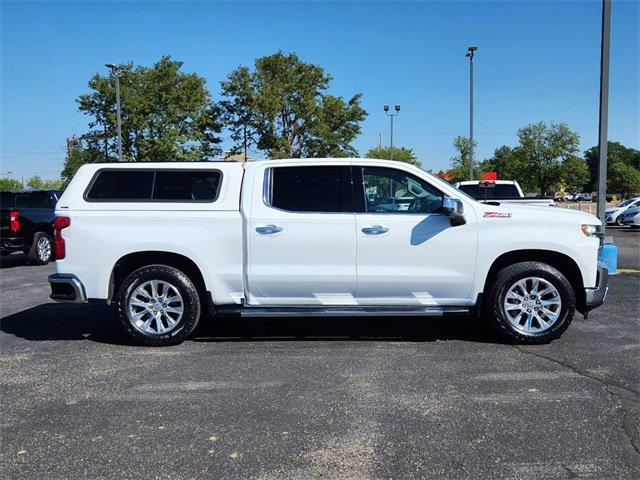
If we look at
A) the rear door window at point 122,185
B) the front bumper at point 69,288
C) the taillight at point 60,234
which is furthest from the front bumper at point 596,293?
the taillight at point 60,234

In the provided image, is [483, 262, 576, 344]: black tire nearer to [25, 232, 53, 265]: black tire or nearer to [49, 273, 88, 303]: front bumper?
[49, 273, 88, 303]: front bumper

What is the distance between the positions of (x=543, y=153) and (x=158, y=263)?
43667mm

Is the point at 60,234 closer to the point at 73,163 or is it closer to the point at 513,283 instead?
the point at 513,283

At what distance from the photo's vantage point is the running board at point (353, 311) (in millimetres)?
5594

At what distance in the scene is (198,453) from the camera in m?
3.42

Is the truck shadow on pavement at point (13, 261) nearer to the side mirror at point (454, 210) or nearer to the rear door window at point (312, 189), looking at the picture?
the rear door window at point (312, 189)

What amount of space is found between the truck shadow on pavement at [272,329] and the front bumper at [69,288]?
2.08 ft

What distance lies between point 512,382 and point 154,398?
288 cm

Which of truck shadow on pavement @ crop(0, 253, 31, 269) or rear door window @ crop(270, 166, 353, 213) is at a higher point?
rear door window @ crop(270, 166, 353, 213)

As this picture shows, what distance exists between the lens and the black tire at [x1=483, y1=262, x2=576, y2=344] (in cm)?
554

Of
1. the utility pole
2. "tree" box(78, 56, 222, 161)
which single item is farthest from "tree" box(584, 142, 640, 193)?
the utility pole

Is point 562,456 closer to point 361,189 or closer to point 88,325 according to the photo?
point 361,189

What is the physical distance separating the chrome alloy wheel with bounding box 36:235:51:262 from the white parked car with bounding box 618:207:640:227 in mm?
21437

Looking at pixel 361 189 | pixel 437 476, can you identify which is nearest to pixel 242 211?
pixel 361 189
